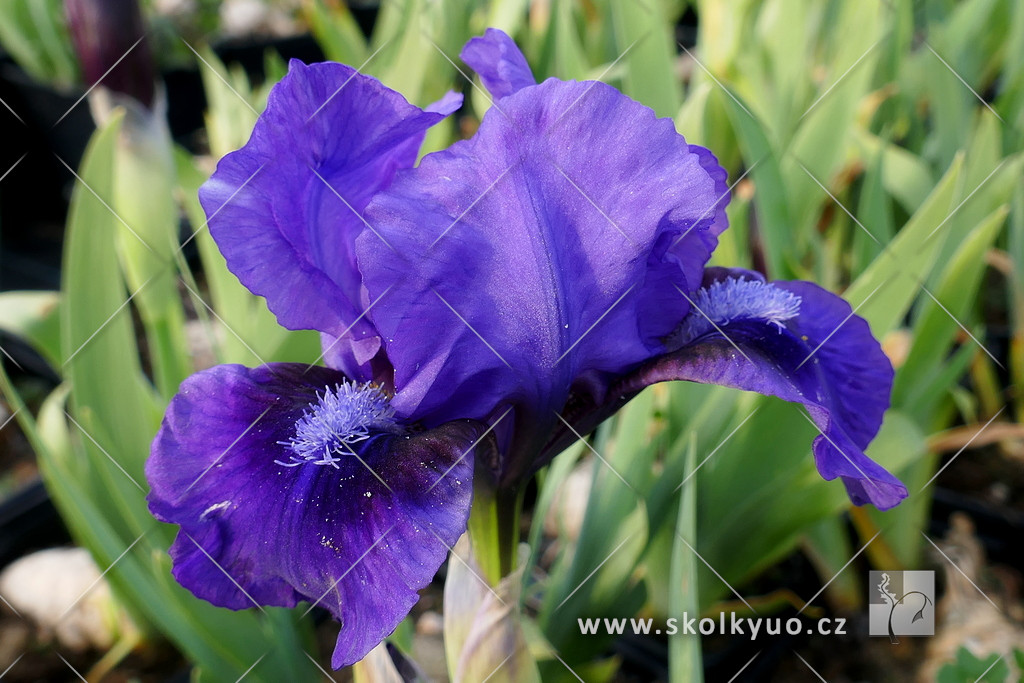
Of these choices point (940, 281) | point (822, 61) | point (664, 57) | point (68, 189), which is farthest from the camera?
point (68, 189)

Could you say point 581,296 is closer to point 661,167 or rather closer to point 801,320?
point 661,167

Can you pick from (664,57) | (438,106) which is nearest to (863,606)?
(664,57)

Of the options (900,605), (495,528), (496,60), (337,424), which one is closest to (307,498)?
(337,424)

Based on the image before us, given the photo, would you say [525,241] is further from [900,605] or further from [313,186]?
[900,605]

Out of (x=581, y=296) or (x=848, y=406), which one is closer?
(x=581, y=296)

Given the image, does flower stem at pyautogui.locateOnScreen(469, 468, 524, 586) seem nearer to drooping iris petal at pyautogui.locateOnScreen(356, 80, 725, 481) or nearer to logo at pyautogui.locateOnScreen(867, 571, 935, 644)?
drooping iris petal at pyautogui.locateOnScreen(356, 80, 725, 481)

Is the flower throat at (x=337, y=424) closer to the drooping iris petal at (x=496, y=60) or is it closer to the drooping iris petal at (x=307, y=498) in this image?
the drooping iris petal at (x=307, y=498)
